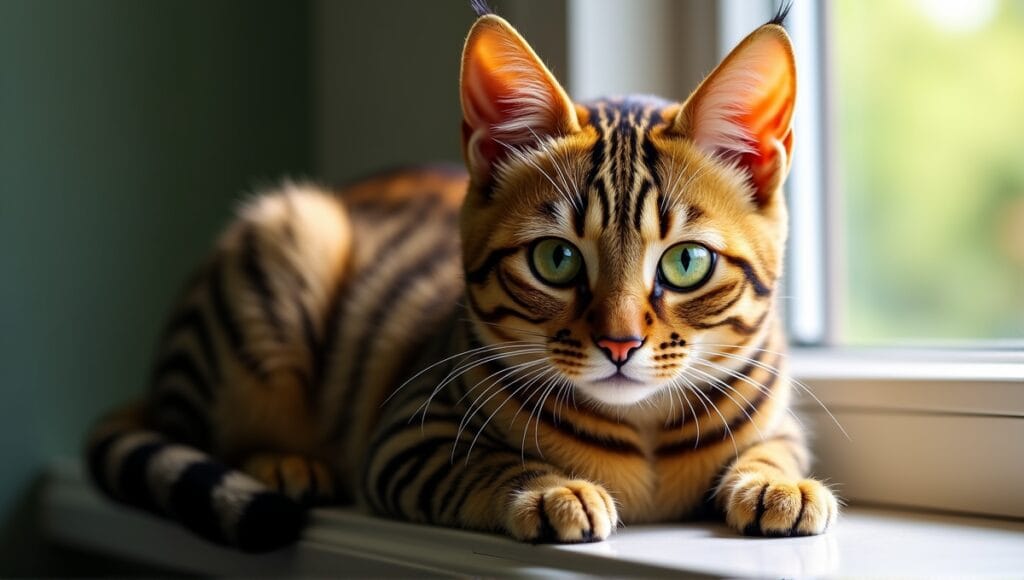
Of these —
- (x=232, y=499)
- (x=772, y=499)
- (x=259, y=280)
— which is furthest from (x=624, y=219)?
(x=259, y=280)

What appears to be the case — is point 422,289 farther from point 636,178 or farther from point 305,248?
point 636,178

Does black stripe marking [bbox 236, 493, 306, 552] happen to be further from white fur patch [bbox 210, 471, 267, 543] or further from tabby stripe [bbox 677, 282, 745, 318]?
tabby stripe [bbox 677, 282, 745, 318]

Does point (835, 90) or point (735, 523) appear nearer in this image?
point (735, 523)

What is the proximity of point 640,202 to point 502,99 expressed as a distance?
21cm

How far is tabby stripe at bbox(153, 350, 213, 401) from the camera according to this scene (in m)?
1.58

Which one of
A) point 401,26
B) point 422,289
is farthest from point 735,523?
point 401,26

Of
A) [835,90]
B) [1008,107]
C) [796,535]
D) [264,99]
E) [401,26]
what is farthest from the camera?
[264,99]

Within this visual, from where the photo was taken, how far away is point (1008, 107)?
1.37 m

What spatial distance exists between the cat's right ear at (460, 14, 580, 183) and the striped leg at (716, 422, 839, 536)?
0.44m

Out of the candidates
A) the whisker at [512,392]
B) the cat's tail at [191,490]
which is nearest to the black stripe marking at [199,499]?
the cat's tail at [191,490]

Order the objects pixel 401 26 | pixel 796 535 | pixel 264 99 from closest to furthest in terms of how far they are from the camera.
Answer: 1. pixel 796 535
2. pixel 401 26
3. pixel 264 99

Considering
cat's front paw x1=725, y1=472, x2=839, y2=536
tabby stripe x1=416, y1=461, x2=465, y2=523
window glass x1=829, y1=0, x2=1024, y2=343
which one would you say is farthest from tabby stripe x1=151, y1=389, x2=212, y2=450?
window glass x1=829, y1=0, x2=1024, y2=343

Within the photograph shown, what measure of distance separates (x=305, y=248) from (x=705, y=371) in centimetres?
74

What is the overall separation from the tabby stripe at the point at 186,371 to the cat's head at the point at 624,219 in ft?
1.84
